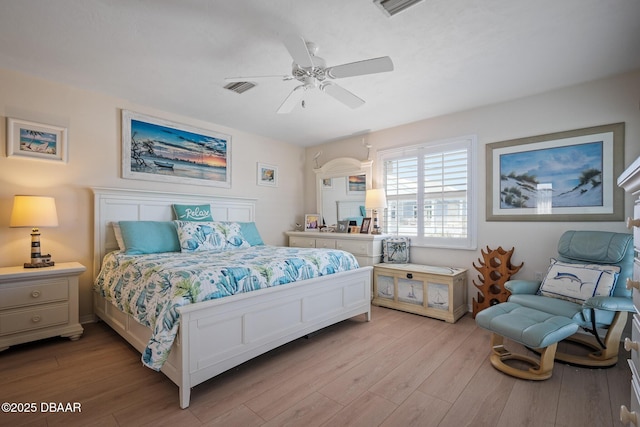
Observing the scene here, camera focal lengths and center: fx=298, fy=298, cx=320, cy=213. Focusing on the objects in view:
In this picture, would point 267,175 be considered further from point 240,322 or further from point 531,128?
point 531,128

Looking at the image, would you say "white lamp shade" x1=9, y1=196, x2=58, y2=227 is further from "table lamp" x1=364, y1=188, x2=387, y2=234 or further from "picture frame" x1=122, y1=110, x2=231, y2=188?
"table lamp" x1=364, y1=188, x2=387, y2=234

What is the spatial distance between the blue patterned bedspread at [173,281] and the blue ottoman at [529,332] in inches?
56.1

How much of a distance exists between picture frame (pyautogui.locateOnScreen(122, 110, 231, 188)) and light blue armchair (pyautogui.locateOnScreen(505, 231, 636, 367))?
3.81m

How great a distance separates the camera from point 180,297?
6.10 feet

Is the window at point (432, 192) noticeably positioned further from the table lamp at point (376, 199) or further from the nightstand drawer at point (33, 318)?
the nightstand drawer at point (33, 318)

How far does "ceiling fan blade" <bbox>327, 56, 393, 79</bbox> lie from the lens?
2029 mm

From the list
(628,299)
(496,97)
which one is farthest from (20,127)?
(628,299)

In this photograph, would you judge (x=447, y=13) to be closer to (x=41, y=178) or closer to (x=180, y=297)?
(x=180, y=297)

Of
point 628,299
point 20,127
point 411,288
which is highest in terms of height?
point 20,127

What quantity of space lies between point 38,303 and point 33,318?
4.9 inches

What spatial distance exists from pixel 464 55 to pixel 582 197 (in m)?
1.86

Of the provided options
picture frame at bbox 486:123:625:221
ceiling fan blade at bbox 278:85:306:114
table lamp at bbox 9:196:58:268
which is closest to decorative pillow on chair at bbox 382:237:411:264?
picture frame at bbox 486:123:625:221

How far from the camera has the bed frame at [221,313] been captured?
74.0 inches

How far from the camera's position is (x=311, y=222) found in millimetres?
5129
